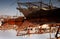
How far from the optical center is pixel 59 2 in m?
6.21

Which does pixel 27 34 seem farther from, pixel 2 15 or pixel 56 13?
pixel 56 13

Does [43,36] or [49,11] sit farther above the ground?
[49,11]

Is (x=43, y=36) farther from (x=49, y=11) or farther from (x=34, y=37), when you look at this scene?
(x=49, y=11)

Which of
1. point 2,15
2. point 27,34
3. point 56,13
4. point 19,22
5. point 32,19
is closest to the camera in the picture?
point 56,13

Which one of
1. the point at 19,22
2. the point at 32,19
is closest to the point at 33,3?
the point at 19,22

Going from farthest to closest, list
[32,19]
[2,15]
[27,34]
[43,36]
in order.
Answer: [43,36], [27,34], [2,15], [32,19]

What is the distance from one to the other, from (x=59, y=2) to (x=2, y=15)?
4720 millimetres

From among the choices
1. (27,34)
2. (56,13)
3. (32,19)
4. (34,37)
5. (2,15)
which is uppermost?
(56,13)

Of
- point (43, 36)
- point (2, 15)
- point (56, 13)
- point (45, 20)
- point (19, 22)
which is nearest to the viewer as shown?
point (56, 13)

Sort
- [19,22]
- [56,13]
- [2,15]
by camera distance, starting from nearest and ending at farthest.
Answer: [56,13] < [19,22] < [2,15]

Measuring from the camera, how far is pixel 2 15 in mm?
9969

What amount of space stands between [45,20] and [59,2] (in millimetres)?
1939

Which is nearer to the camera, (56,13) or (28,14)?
(56,13)

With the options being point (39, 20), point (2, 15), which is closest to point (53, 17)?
point (39, 20)
